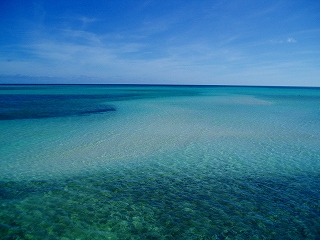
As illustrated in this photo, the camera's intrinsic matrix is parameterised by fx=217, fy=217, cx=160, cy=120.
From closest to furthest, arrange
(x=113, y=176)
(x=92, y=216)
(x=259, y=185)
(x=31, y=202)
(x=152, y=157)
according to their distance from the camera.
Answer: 1. (x=92, y=216)
2. (x=31, y=202)
3. (x=259, y=185)
4. (x=113, y=176)
5. (x=152, y=157)

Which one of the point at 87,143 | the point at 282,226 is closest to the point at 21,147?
the point at 87,143

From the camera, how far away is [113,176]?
6.44 m

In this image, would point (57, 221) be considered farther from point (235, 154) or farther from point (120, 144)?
point (235, 154)

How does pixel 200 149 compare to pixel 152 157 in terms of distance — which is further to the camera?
pixel 200 149

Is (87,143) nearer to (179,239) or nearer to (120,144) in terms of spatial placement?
(120,144)

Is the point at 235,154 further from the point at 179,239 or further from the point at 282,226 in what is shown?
the point at 179,239

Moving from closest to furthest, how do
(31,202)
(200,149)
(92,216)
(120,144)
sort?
(92,216) → (31,202) → (200,149) → (120,144)

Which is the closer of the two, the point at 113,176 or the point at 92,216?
the point at 92,216

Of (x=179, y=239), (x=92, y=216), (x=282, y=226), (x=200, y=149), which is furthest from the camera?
(x=200, y=149)

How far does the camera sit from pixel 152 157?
26.6 feet

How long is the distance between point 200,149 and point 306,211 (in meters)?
4.69

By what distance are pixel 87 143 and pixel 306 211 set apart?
8.36 m

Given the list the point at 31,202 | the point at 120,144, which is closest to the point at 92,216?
the point at 31,202

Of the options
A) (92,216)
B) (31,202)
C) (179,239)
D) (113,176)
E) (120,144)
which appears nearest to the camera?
(179,239)
